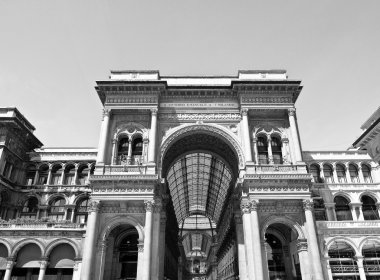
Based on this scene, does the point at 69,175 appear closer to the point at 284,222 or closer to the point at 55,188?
the point at 55,188

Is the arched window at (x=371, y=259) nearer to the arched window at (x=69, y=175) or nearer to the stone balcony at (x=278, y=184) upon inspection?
the stone balcony at (x=278, y=184)

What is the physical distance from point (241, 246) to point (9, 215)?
26.6 meters

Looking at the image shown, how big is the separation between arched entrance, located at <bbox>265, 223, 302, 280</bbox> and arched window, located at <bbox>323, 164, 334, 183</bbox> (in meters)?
9.60

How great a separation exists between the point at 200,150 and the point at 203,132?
4.99 metres

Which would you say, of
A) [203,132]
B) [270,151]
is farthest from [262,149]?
[203,132]

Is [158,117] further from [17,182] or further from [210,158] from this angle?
[17,182]

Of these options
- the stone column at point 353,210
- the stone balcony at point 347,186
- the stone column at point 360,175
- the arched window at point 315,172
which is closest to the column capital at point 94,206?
the stone balcony at point 347,186

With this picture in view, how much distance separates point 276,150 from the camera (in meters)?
33.2

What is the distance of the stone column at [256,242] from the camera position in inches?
1023

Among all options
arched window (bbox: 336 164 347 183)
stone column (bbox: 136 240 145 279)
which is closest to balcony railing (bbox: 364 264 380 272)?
arched window (bbox: 336 164 347 183)

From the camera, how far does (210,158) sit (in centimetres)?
4669

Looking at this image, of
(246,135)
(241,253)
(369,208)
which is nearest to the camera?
(246,135)

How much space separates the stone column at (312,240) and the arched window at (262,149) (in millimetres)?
5937

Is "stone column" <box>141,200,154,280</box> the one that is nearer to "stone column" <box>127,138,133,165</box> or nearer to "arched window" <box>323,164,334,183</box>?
"stone column" <box>127,138,133,165</box>
